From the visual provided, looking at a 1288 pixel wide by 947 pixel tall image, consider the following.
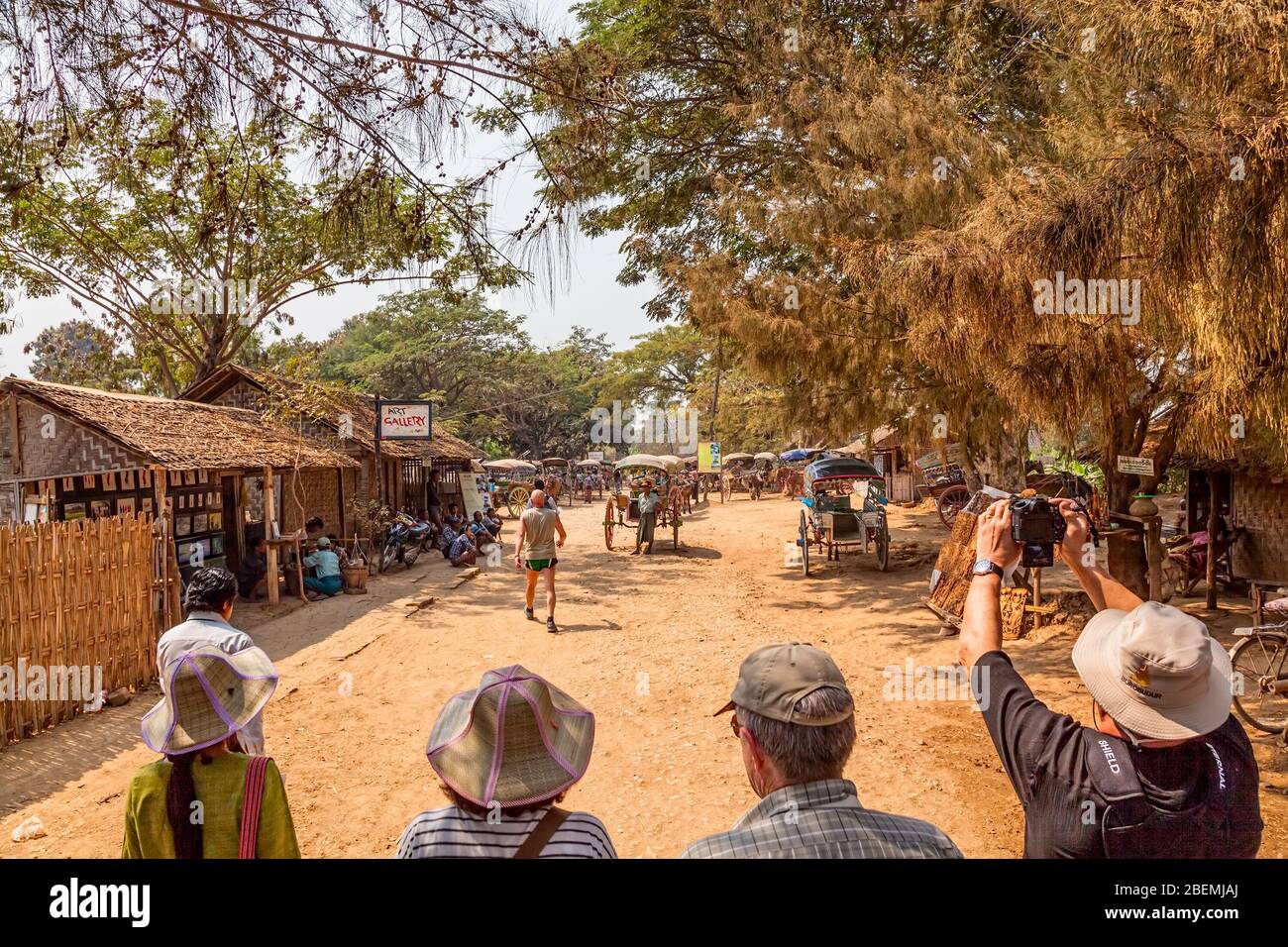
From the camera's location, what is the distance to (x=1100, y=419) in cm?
585

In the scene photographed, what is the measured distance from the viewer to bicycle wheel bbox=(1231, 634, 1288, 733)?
5.37 m

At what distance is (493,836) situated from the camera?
5.82 feet

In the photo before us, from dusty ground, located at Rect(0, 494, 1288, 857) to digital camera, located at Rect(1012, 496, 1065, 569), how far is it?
7.97 feet

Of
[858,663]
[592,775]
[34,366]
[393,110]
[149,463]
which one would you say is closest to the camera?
[393,110]

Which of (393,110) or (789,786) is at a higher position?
(393,110)

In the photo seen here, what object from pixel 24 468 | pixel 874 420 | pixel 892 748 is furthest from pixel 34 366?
pixel 892 748

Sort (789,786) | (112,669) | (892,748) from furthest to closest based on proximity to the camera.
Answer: (112,669), (892,748), (789,786)

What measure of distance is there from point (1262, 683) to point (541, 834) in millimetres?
5917

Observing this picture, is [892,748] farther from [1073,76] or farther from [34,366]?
[34,366]

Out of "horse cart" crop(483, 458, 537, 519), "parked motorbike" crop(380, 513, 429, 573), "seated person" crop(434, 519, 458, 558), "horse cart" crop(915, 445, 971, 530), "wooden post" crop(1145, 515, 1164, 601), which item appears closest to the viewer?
"wooden post" crop(1145, 515, 1164, 601)

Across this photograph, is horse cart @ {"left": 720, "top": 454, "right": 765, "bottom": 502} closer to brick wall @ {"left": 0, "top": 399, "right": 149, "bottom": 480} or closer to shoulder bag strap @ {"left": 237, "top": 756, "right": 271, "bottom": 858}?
brick wall @ {"left": 0, "top": 399, "right": 149, "bottom": 480}

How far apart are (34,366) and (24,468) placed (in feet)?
98.0

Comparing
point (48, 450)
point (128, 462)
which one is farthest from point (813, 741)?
point (48, 450)

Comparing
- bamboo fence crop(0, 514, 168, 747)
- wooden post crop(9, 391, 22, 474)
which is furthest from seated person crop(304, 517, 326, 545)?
bamboo fence crop(0, 514, 168, 747)
